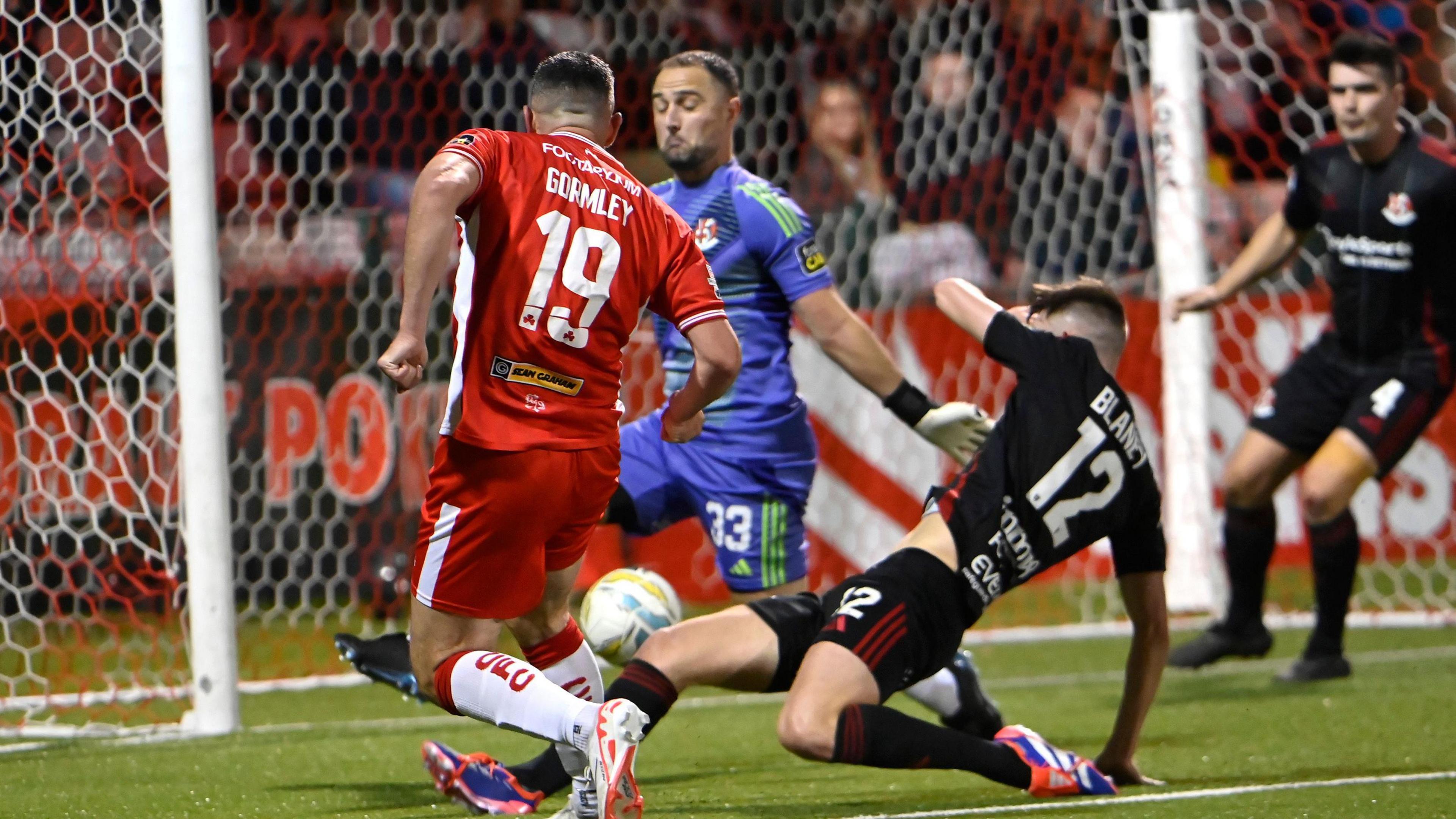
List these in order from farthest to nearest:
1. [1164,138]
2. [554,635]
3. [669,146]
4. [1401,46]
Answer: [1401,46], [1164,138], [669,146], [554,635]

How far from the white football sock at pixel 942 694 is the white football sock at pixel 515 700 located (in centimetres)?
182

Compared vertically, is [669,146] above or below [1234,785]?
above

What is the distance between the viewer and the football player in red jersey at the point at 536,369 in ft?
11.5

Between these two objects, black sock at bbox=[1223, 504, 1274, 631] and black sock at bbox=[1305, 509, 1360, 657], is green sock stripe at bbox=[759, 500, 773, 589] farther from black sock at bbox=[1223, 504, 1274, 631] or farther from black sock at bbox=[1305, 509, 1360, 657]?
black sock at bbox=[1305, 509, 1360, 657]

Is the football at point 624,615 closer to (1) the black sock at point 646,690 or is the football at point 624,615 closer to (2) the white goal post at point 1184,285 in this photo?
(1) the black sock at point 646,690

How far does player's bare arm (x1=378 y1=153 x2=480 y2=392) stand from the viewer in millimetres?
3193

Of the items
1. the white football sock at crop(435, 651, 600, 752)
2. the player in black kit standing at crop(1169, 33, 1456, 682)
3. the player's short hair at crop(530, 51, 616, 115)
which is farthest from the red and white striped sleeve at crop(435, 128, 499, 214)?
the player in black kit standing at crop(1169, 33, 1456, 682)

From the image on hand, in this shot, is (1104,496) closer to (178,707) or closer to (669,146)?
(669,146)

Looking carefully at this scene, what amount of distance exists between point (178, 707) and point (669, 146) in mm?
2726

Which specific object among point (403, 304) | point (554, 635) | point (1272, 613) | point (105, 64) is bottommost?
point (1272, 613)

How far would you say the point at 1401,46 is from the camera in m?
9.52

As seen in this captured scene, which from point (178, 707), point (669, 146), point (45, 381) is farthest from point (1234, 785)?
point (45, 381)

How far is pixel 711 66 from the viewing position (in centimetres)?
504

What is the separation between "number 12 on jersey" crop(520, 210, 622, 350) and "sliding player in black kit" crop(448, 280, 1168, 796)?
831 millimetres
